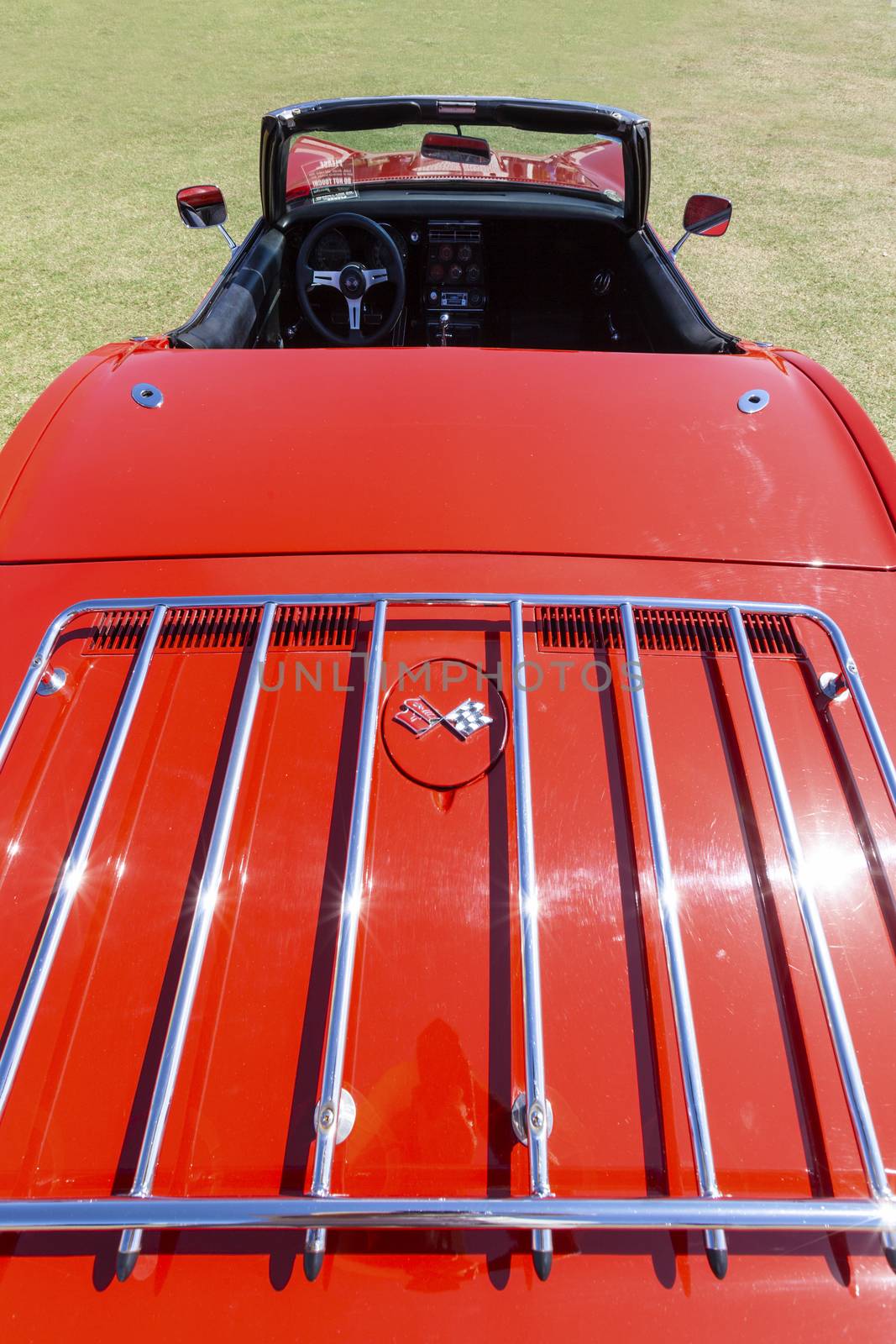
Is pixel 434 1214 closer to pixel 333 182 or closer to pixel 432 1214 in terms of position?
pixel 432 1214

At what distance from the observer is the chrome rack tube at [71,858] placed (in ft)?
3.38

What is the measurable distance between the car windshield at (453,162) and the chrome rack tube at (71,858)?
2925 mm

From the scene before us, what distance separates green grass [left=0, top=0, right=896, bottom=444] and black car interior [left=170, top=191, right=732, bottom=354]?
1711mm

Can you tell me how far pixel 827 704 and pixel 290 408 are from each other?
55.9 inches

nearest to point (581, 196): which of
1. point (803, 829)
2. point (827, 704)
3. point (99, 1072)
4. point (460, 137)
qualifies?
point (460, 137)

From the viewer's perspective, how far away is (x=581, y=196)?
3490mm

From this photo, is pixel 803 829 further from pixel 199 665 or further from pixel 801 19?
pixel 801 19

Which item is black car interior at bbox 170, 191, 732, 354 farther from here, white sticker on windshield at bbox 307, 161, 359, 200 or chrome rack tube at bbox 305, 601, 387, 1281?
chrome rack tube at bbox 305, 601, 387, 1281

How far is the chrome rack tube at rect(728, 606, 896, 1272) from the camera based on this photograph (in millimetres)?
956

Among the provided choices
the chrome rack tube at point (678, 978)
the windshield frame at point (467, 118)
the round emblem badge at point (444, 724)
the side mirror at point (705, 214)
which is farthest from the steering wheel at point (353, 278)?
the chrome rack tube at point (678, 978)

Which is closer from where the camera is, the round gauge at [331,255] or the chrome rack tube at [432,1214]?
the chrome rack tube at [432,1214]

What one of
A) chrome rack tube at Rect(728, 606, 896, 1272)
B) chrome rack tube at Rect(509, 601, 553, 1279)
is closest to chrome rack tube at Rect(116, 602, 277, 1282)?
chrome rack tube at Rect(509, 601, 553, 1279)

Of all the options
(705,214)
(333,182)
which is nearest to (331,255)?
(333,182)

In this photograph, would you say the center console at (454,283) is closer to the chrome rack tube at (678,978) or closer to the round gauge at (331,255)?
the round gauge at (331,255)
